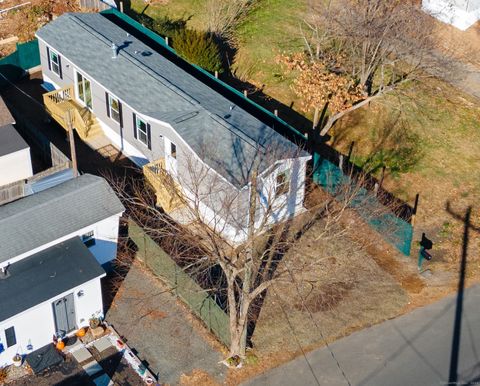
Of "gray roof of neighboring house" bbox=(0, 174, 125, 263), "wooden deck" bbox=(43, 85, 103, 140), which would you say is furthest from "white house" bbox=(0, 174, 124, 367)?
"wooden deck" bbox=(43, 85, 103, 140)

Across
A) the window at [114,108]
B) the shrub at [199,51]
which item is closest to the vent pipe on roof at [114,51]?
the window at [114,108]

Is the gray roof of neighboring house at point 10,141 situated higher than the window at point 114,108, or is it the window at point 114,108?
the window at point 114,108

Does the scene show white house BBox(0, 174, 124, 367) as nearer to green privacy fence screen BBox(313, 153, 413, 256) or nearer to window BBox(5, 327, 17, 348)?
window BBox(5, 327, 17, 348)

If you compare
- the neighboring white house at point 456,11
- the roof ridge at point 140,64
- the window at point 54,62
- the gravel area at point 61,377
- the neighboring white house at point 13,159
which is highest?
the neighboring white house at point 456,11

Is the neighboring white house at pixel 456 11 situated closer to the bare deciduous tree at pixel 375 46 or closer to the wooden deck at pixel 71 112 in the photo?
the bare deciduous tree at pixel 375 46

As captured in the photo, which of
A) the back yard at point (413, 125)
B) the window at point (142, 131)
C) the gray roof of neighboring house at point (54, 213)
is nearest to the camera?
the gray roof of neighboring house at point (54, 213)

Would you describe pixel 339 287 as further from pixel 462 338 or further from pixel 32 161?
pixel 32 161

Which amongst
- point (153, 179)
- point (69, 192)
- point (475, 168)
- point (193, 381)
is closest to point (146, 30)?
point (153, 179)
